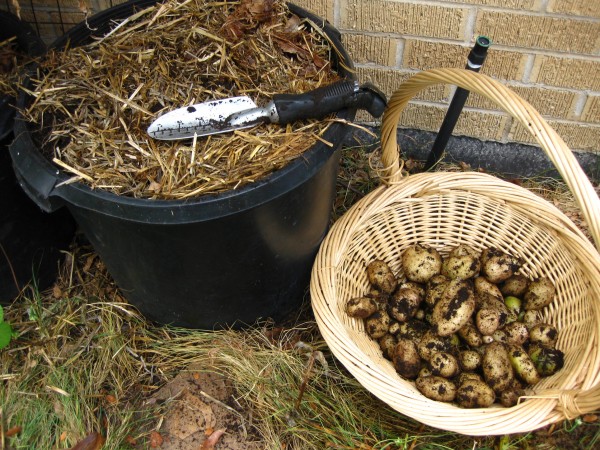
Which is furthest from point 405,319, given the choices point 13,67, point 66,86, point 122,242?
point 13,67

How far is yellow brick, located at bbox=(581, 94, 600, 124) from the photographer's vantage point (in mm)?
2133

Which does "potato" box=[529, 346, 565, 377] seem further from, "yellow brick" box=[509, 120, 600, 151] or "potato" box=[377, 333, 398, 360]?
"yellow brick" box=[509, 120, 600, 151]

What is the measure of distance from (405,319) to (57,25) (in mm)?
1763

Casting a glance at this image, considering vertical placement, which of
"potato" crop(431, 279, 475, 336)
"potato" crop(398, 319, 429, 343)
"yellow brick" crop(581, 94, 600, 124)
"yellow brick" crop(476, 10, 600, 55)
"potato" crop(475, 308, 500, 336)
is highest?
"yellow brick" crop(476, 10, 600, 55)

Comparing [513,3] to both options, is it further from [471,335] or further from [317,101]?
[471,335]

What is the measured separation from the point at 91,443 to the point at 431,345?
98 centimetres

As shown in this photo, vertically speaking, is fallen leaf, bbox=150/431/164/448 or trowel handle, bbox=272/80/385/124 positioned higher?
trowel handle, bbox=272/80/385/124

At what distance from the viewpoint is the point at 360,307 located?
1659 millimetres

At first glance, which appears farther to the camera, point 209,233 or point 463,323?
point 463,323

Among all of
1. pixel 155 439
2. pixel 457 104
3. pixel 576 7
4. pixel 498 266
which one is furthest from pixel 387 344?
pixel 576 7

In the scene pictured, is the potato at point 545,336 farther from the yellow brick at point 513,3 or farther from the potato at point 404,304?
the yellow brick at point 513,3

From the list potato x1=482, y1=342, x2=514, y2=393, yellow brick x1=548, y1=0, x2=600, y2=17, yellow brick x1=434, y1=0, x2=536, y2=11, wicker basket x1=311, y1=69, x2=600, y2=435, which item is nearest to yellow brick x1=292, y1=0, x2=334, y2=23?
yellow brick x1=434, y1=0, x2=536, y2=11

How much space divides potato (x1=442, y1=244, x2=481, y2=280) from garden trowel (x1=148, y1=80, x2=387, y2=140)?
2.00 feet

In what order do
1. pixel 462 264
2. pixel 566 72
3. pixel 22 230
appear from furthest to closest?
1. pixel 566 72
2. pixel 22 230
3. pixel 462 264
